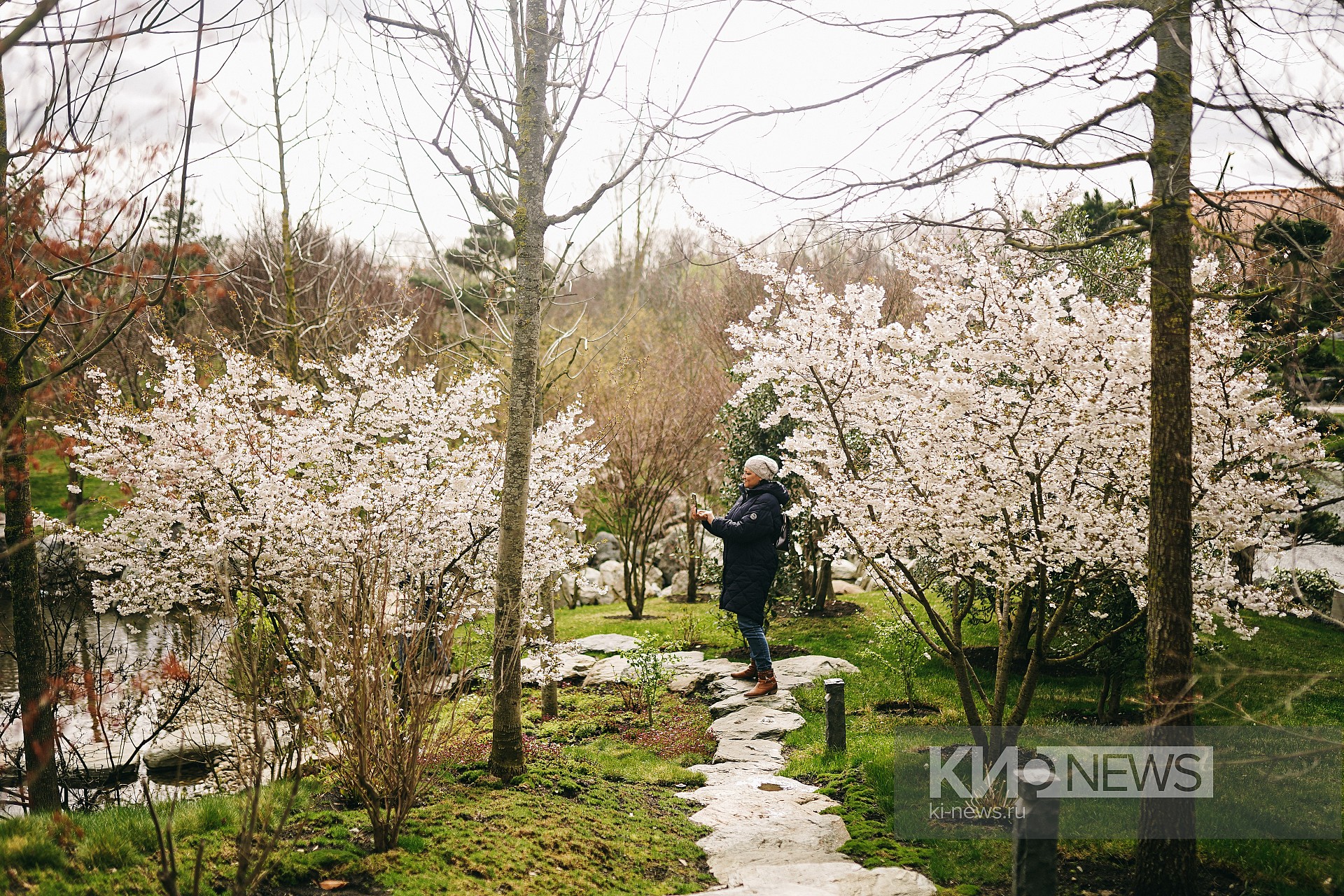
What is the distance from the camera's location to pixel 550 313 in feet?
69.2

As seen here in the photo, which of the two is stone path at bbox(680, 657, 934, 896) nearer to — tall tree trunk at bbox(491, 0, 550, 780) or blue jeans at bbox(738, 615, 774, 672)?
blue jeans at bbox(738, 615, 774, 672)

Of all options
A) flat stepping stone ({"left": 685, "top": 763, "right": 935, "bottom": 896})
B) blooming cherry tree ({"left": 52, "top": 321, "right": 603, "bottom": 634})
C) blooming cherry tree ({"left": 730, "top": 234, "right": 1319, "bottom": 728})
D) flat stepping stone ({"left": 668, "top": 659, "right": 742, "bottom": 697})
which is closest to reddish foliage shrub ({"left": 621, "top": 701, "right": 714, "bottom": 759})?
flat stepping stone ({"left": 668, "top": 659, "right": 742, "bottom": 697})

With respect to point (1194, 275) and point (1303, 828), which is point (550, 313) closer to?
point (1194, 275)

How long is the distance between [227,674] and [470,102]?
4.34 m

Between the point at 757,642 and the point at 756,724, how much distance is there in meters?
0.68

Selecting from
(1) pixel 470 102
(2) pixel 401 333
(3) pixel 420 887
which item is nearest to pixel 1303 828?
(3) pixel 420 887

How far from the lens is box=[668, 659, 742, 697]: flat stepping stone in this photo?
301 inches

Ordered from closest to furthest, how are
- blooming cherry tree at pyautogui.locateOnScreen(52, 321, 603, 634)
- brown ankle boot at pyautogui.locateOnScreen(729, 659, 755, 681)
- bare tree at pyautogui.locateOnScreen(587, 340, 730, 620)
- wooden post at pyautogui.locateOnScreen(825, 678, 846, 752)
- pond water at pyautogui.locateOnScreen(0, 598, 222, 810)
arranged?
pond water at pyautogui.locateOnScreen(0, 598, 222, 810), wooden post at pyautogui.locateOnScreen(825, 678, 846, 752), blooming cherry tree at pyautogui.locateOnScreen(52, 321, 603, 634), brown ankle boot at pyautogui.locateOnScreen(729, 659, 755, 681), bare tree at pyautogui.locateOnScreen(587, 340, 730, 620)

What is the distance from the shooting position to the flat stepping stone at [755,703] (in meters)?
6.64

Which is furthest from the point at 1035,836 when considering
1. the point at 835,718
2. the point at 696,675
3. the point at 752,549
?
the point at 696,675

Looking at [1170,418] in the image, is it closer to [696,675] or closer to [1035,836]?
[1035,836]

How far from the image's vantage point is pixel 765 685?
687 centimetres

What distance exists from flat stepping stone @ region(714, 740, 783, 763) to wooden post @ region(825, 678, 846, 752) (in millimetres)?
413

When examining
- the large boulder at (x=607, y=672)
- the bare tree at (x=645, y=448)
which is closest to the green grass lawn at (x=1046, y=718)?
the large boulder at (x=607, y=672)
